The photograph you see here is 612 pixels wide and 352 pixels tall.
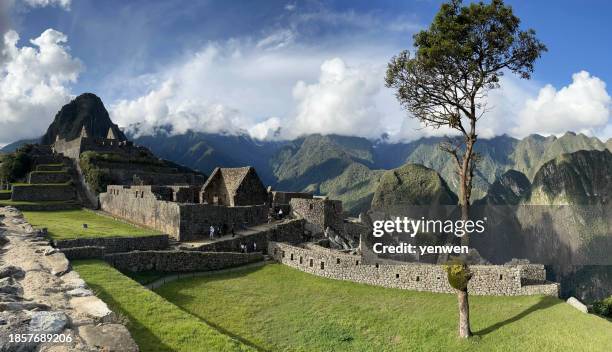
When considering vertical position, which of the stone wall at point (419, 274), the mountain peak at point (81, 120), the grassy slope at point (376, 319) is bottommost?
the grassy slope at point (376, 319)

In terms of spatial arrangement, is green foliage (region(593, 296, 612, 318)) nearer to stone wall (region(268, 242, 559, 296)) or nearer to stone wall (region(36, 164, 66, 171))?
stone wall (region(268, 242, 559, 296))

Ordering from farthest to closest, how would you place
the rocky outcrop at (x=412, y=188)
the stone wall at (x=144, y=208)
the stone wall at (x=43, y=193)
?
the rocky outcrop at (x=412, y=188) < the stone wall at (x=43, y=193) < the stone wall at (x=144, y=208)

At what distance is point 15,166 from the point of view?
44.9m

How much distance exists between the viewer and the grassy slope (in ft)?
47.9

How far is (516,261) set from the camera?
20641 millimetres

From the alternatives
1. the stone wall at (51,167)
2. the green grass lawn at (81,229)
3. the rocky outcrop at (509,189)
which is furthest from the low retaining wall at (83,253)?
the rocky outcrop at (509,189)

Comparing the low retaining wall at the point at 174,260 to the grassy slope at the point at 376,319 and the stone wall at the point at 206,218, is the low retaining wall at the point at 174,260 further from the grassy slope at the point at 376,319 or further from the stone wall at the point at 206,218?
the stone wall at the point at 206,218

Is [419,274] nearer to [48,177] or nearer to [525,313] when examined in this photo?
[525,313]

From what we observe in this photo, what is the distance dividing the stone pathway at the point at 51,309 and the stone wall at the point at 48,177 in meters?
32.7

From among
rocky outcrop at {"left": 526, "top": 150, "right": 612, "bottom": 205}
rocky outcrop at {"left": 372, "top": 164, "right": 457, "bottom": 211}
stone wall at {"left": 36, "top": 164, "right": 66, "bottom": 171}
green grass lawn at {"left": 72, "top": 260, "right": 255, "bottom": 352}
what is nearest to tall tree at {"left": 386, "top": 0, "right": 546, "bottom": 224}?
green grass lawn at {"left": 72, "top": 260, "right": 255, "bottom": 352}

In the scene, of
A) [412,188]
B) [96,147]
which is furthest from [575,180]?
[96,147]

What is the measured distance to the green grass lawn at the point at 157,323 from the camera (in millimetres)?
9227

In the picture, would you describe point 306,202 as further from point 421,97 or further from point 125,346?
point 125,346

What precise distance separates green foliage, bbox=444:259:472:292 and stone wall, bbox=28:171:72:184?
3933 centimetres
